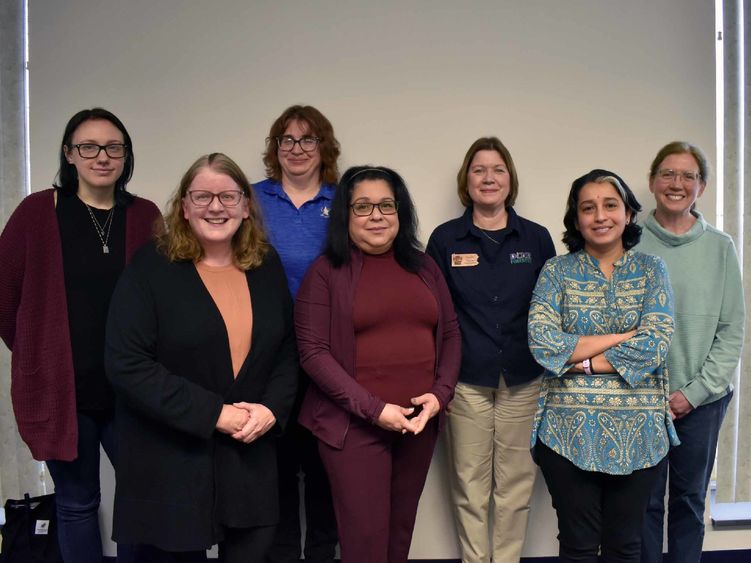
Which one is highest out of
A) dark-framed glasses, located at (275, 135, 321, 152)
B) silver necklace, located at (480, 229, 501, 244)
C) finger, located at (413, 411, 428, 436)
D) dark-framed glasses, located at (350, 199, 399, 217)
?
dark-framed glasses, located at (275, 135, 321, 152)

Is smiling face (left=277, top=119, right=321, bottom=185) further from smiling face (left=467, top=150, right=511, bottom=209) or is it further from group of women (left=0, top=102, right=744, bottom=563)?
smiling face (left=467, top=150, right=511, bottom=209)

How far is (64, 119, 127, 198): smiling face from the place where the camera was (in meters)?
2.02

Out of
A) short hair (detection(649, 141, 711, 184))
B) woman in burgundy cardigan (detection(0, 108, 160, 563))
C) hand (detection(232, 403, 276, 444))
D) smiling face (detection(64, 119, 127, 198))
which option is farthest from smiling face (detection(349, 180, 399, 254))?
short hair (detection(649, 141, 711, 184))

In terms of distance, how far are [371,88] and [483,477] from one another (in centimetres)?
182

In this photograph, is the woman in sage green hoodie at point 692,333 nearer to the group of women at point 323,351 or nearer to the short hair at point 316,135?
the group of women at point 323,351


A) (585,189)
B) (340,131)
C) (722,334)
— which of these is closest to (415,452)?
(585,189)

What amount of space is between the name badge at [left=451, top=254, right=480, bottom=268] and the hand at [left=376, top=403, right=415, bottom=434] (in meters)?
0.76

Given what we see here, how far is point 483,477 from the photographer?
249 cm

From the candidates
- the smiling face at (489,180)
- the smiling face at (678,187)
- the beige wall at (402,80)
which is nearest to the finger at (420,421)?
the smiling face at (489,180)

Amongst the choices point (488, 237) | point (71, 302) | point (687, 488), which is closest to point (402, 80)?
point (488, 237)

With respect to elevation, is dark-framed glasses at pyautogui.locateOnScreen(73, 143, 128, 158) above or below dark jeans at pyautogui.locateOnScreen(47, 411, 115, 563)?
above

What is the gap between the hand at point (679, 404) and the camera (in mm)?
2176

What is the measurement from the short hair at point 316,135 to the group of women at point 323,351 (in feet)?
0.24

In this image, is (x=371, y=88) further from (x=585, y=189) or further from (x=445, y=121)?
(x=585, y=189)
